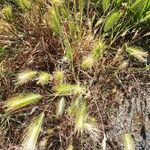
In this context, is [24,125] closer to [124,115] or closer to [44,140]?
[44,140]

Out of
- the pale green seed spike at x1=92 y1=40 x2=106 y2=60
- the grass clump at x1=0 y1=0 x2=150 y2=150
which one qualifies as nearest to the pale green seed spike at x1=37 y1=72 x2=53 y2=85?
the grass clump at x1=0 y1=0 x2=150 y2=150

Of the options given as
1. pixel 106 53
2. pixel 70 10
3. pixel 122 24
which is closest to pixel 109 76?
pixel 106 53

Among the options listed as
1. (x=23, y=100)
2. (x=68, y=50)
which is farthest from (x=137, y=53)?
(x=23, y=100)

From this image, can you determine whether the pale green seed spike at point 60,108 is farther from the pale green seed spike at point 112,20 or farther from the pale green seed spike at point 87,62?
the pale green seed spike at point 112,20

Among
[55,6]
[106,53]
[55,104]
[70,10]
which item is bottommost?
[55,104]

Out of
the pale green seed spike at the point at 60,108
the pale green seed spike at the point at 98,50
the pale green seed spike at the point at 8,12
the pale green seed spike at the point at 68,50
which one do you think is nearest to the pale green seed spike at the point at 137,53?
the pale green seed spike at the point at 98,50
